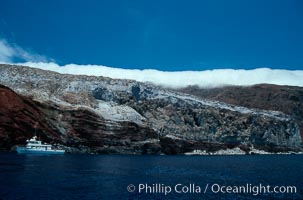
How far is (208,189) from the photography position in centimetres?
4888

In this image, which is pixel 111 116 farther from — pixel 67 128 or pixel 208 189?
pixel 208 189

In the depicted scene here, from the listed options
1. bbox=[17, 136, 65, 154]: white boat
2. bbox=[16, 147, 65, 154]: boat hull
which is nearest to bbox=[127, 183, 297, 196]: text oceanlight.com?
bbox=[16, 147, 65, 154]: boat hull

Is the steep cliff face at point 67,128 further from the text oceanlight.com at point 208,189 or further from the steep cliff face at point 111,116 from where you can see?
the text oceanlight.com at point 208,189

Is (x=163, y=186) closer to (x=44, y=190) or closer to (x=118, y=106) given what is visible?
(x=44, y=190)

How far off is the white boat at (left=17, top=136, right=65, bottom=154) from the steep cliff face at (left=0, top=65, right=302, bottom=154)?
8778mm

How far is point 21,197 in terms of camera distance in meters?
38.6

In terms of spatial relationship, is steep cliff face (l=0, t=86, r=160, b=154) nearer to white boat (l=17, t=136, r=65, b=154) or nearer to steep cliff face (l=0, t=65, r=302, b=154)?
steep cliff face (l=0, t=65, r=302, b=154)

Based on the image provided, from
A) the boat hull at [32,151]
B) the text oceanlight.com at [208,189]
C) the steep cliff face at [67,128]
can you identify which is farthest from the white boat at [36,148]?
the text oceanlight.com at [208,189]

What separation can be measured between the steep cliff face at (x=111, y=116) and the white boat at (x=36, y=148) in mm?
8778

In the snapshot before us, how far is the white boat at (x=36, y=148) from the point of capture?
384ft

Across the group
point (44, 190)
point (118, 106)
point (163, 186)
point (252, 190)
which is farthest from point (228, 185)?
point (118, 106)

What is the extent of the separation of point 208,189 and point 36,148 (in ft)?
282

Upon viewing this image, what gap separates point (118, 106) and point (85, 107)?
20.7m

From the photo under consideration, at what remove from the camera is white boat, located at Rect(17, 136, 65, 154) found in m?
117
